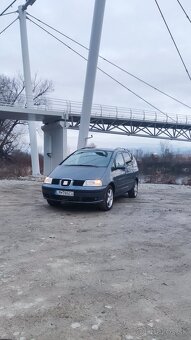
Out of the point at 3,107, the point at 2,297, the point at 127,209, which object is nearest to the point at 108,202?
the point at 127,209

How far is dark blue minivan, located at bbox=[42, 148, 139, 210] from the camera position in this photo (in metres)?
8.68

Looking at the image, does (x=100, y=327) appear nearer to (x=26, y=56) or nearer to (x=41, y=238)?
(x=41, y=238)

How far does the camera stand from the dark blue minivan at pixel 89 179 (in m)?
8.68

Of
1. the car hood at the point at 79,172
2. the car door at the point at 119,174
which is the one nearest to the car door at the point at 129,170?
the car door at the point at 119,174

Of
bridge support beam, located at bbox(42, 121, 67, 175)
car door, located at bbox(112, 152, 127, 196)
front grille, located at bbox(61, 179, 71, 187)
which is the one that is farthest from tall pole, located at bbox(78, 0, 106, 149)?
front grille, located at bbox(61, 179, 71, 187)

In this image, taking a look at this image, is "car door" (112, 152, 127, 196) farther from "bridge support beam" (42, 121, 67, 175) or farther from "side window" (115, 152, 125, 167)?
"bridge support beam" (42, 121, 67, 175)

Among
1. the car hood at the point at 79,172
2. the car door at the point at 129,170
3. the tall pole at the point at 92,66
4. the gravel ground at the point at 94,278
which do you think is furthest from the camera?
the tall pole at the point at 92,66

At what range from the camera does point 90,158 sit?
1003 centimetres

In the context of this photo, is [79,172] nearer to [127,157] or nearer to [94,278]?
[127,157]

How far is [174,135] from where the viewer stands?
176ft

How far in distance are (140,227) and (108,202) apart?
1993 millimetres

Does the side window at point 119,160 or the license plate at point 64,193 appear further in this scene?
the side window at point 119,160

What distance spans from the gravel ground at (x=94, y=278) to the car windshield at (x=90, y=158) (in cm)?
191

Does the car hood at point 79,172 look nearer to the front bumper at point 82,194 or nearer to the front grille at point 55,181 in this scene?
the front grille at point 55,181
